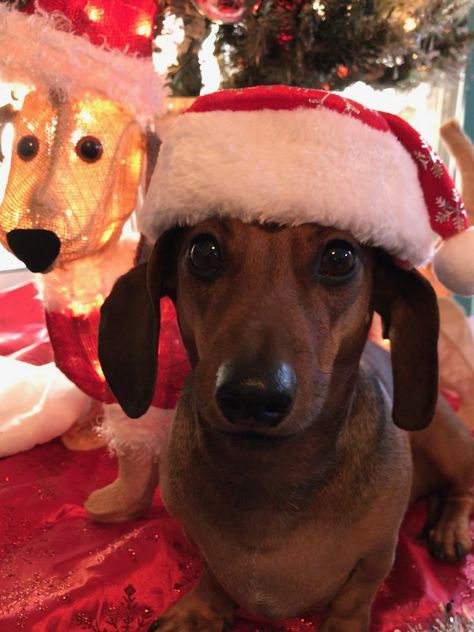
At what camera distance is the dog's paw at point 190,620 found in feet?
3.46

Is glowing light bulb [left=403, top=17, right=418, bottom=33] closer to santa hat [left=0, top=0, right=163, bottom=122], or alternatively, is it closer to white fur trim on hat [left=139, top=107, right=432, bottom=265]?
santa hat [left=0, top=0, right=163, bottom=122]

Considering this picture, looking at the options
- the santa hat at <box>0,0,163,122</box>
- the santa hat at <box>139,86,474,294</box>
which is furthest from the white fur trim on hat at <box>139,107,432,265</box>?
the santa hat at <box>0,0,163,122</box>

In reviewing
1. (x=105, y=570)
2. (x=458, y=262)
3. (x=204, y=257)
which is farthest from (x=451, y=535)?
(x=204, y=257)

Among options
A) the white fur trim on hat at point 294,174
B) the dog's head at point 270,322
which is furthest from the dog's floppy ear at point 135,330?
the white fur trim on hat at point 294,174

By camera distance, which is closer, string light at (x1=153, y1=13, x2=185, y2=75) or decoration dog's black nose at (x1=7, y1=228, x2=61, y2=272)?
decoration dog's black nose at (x1=7, y1=228, x2=61, y2=272)

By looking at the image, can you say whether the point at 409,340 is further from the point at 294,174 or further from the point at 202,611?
the point at 202,611

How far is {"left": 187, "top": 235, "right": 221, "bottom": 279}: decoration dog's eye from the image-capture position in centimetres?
89

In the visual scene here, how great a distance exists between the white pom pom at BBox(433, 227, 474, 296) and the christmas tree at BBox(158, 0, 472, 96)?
28.9 inches

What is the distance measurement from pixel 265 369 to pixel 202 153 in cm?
36

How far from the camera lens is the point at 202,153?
0.89m

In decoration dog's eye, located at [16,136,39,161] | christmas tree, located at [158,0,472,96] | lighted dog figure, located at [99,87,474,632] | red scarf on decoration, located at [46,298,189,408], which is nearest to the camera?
lighted dog figure, located at [99,87,474,632]

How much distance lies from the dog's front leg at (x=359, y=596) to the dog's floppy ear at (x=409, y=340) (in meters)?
0.22

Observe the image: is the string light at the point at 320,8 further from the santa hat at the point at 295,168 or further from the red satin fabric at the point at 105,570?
the red satin fabric at the point at 105,570

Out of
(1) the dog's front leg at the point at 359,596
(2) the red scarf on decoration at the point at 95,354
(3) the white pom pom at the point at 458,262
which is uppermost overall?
(3) the white pom pom at the point at 458,262
